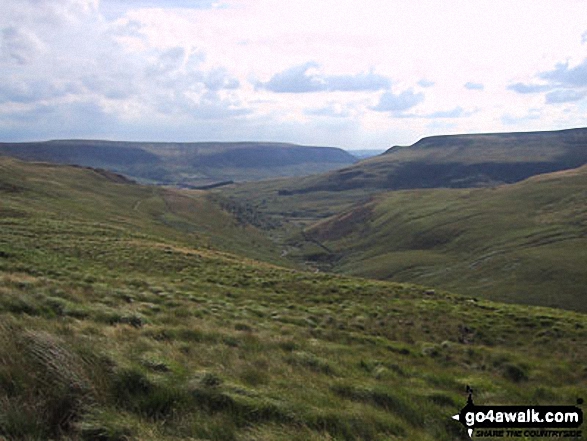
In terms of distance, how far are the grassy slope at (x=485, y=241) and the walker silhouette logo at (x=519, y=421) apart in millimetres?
70232

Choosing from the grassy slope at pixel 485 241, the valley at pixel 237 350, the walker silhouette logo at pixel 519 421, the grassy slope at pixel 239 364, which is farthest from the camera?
the grassy slope at pixel 485 241

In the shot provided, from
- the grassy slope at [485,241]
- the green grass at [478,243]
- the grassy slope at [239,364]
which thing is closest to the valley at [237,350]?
the grassy slope at [239,364]

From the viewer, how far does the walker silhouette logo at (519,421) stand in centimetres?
930

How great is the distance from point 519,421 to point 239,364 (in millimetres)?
6061

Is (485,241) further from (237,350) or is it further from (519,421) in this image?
(519,421)

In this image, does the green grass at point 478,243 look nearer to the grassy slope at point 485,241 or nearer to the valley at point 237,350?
the grassy slope at point 485,241

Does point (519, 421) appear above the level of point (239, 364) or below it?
below

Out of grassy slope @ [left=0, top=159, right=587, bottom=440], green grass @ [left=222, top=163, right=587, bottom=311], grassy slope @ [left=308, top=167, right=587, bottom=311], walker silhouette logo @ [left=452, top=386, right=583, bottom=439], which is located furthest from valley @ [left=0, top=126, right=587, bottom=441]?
grassy slope @ [left=308, top=167, right=587, bottom=311]

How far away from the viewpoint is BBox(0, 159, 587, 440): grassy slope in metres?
8.16

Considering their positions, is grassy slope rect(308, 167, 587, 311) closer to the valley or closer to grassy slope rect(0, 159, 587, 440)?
the valley

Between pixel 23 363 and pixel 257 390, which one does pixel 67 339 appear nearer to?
pixel 23 363

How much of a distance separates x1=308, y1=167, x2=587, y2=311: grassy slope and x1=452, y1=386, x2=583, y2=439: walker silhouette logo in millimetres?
70232

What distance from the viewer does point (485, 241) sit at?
12212 cm

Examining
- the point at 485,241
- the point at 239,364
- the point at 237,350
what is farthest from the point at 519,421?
the point at 485,241
